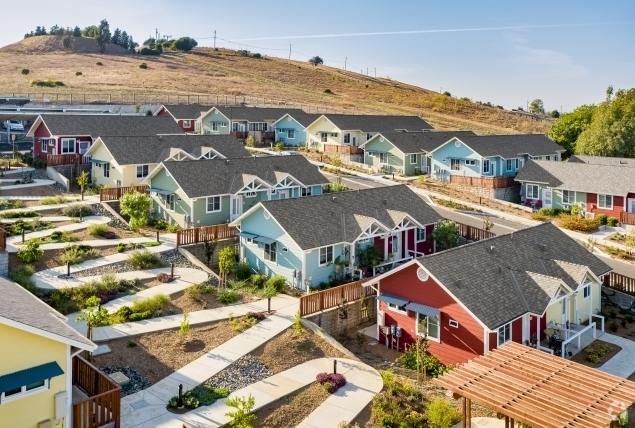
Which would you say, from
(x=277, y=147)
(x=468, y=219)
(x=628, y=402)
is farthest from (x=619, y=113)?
(x=628, y=402)

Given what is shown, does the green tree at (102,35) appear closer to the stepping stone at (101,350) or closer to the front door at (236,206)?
the front door at (236,206)

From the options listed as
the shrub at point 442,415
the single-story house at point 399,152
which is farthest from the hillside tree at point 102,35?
the shrub at point 442,415

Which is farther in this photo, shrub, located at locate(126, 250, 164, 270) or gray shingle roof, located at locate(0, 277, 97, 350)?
shrub, located at locate(126, 250, 164, 270)

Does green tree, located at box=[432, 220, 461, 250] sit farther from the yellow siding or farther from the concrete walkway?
the yellow siding

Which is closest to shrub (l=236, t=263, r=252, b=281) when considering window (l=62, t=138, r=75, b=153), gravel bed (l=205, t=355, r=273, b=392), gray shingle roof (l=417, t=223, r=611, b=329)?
gravel bed (l=205, t=355, r=273, b=392)

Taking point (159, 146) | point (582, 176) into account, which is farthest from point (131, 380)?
point (582, 176)
